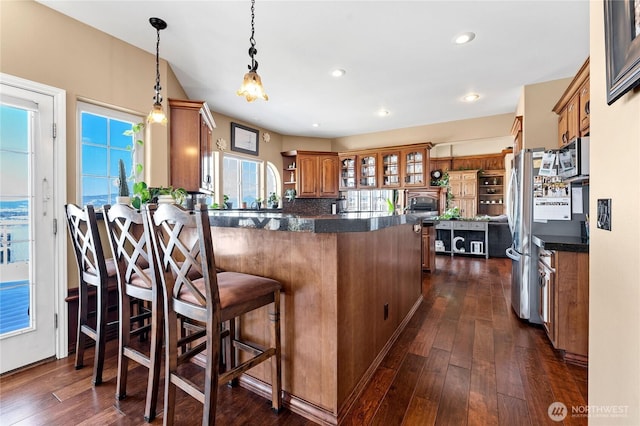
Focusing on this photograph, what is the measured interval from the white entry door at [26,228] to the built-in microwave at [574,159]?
12.8ft

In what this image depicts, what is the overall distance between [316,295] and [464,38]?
271 cm

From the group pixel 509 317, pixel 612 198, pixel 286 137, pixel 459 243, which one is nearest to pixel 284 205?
pixel 286 137

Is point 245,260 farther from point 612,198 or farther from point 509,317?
point 509,317

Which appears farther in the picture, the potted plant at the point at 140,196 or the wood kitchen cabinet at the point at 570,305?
the potted plant at the point at 140,196

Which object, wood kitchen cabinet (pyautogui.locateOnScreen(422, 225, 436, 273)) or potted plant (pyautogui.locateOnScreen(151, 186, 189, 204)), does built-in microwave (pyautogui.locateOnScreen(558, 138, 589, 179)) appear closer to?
wood kitchen cabinet (pyautogui.locateOnScreen(422, 225, 436, 273))

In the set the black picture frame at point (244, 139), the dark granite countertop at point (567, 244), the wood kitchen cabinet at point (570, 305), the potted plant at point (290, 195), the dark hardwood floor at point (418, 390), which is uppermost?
the black picture frame at point (244, 139)

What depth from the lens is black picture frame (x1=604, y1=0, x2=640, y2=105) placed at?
704 millimetres

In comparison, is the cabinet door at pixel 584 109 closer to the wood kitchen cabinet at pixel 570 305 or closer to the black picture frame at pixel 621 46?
the wood kitchen cabinet at pixel 570 305

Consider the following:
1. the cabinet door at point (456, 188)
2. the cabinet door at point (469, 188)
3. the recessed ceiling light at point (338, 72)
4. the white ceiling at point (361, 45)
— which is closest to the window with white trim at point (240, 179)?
the white ceiling at point (361, 45)

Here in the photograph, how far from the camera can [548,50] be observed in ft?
→ 9.07

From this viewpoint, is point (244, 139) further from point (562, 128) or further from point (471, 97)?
point (562, 128)

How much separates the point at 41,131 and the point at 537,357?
4.00 metres
